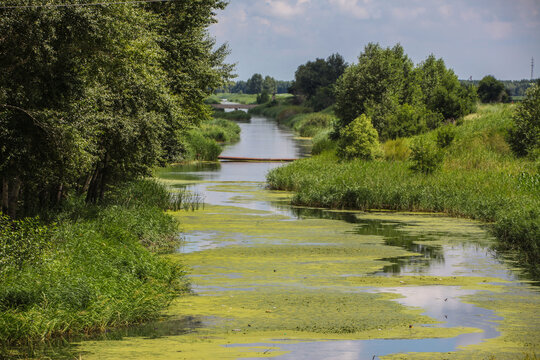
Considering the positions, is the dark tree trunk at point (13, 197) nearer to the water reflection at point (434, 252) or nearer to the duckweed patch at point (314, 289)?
the duckweed patch at point (314, 289)

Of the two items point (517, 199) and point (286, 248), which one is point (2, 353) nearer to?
point (286, 248)

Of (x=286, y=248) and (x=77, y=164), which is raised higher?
(x=77, y=164)

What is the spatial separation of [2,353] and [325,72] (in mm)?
155773

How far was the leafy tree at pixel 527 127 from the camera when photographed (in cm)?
3844

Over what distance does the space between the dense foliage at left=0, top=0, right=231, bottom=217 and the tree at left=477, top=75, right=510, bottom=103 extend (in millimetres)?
76133

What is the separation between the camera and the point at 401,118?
52.7 metres

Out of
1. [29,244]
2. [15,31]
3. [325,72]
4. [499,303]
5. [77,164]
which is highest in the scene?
[325,72]

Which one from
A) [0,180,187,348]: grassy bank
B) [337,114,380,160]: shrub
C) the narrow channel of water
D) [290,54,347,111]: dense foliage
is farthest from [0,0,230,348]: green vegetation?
[290,54,347,111]: dense foliage

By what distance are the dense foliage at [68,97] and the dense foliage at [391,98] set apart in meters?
30.9

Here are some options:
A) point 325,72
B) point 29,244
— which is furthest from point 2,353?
point 325,72

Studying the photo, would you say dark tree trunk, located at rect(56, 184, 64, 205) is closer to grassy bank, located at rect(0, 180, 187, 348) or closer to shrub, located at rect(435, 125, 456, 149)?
grassy bank, located at rect(0, 180, 187, 348)

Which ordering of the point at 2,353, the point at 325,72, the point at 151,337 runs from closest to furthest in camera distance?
the point at 2,353
the point at 151,337
the point at 325,72

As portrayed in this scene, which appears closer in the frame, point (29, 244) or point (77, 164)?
point (29, 244)

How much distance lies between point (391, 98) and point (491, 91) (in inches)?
1738
